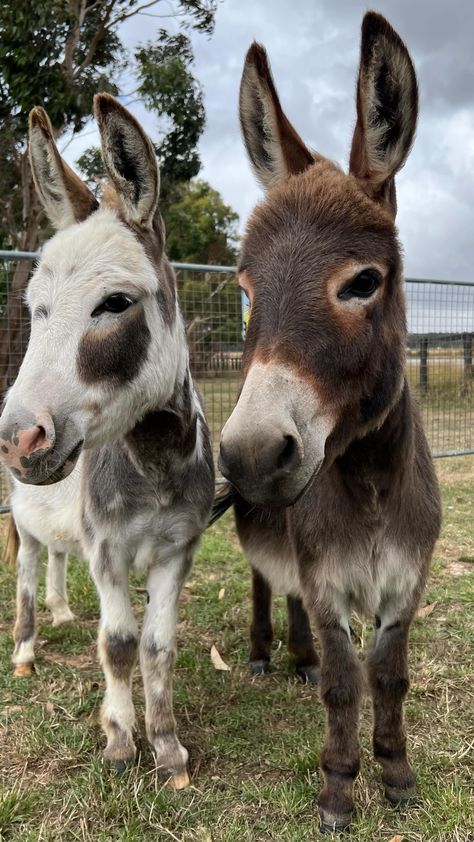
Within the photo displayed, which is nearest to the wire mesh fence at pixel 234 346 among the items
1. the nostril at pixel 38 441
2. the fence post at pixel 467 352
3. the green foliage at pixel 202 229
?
the fence post at pixel 467 352

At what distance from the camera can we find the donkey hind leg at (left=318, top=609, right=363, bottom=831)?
2.17 m

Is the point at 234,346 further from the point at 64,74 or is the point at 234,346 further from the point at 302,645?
the point at 64,74

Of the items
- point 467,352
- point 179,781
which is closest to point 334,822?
point 179,781

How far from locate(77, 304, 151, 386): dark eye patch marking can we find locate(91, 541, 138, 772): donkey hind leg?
0.80 m

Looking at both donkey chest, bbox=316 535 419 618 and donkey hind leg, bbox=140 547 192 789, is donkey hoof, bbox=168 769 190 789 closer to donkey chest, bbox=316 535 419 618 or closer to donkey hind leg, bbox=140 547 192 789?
donkey hind leg, bbox=140 547 192 789

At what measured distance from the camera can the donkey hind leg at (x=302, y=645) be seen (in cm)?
326

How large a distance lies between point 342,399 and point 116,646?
151 centimetres

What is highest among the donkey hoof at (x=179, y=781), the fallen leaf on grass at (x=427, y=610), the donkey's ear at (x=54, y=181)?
the donkey's ear at (x=54, y=181)

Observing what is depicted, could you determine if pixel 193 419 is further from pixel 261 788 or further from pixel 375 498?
pixel 261 788

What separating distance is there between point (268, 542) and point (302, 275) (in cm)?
168

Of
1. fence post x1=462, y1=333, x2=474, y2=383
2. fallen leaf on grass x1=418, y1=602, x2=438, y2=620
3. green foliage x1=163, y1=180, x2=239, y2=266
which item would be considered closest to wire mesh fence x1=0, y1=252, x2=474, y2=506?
fence post x1=462, y1=333, x2=474, y2=383

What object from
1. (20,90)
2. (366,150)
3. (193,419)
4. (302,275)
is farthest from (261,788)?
(20,90)

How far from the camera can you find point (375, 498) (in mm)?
2148

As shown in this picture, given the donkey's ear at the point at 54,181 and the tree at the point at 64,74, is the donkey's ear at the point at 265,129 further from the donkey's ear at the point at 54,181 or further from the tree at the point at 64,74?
the tree at the point at 64,74
